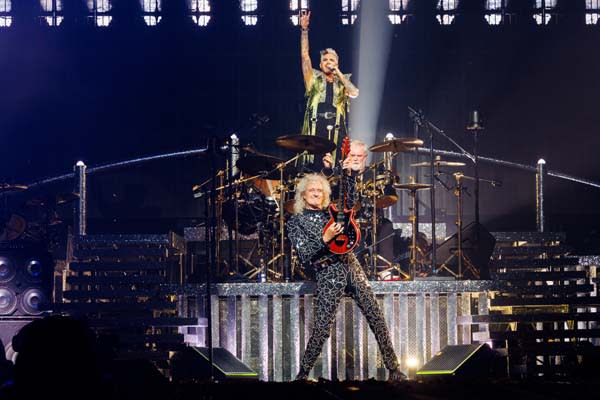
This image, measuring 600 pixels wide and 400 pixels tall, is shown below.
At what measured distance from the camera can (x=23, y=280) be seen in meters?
13.1

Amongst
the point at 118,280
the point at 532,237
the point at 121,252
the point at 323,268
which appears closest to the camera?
the point at 323,268

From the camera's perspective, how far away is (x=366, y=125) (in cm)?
1680

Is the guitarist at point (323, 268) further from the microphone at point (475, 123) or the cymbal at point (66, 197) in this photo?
the cymbal at point (66, 197)

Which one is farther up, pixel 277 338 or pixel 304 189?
pixel 304 189

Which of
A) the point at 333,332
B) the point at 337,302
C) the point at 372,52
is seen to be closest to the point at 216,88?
the point at 372,52

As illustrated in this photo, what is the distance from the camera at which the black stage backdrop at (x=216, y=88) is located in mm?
17016

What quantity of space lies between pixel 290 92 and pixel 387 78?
177cm

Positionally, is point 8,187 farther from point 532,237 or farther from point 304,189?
point 532,237

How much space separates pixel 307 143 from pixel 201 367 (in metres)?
3.52

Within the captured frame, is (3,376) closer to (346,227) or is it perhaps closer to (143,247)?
(346,227)

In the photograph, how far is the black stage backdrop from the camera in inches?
670

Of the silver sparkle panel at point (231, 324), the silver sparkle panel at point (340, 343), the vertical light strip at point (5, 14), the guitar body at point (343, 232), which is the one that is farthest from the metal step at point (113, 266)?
the vertical light strip at point (5, 14)

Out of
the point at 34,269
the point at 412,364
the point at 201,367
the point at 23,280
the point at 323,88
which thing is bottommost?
the point at 412,364

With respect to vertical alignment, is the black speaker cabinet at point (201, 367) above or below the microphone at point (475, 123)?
below
